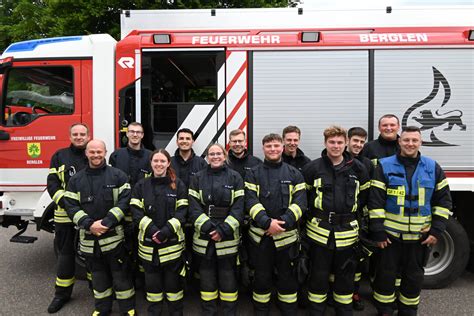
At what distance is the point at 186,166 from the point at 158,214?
24.8 inches

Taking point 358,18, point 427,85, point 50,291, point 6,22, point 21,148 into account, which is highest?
point 6,22

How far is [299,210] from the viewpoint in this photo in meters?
2.99

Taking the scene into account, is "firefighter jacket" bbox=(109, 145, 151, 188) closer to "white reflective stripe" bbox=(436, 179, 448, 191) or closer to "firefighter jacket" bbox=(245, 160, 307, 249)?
"firefighter jacket" bbox=(245, 160, 307, 249)

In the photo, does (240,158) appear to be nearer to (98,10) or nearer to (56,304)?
(56,304)

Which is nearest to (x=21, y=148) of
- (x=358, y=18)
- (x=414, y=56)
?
(x=358, y=18)

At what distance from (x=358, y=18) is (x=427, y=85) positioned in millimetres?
1100

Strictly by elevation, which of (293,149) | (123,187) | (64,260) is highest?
(293,149)

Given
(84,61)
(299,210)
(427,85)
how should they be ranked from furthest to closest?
(84,61), (427,85), (299,210)

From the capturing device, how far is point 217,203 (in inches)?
122

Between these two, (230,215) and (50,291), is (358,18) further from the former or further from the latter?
(50,291)

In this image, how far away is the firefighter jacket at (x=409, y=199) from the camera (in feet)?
9.97

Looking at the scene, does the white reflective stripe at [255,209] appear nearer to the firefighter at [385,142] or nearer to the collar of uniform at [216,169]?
the collar of uniform at [216,169]

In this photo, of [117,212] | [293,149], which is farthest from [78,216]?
[293,149]

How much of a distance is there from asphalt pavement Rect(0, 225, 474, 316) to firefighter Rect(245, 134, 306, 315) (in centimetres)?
51
